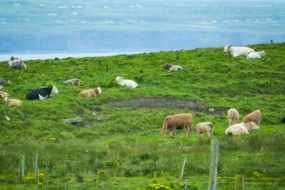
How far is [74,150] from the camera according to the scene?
27906 mm

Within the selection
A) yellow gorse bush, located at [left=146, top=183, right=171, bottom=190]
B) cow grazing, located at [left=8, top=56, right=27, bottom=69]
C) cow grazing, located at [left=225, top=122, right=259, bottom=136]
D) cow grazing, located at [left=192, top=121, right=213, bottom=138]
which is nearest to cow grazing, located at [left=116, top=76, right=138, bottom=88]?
cow grazing, located at [left=8, top=56, right=27, bottom=69]

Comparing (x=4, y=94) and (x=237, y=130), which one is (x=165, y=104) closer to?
(x=4, y=94)

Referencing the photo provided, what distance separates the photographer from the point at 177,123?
33.5 meters

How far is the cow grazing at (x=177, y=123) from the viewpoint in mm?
33250

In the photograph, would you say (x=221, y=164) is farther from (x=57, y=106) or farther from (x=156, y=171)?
(x=57, y=106)

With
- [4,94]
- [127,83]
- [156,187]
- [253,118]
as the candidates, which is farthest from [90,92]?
[156,187]

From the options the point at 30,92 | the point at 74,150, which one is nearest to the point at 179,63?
the point at 30,92

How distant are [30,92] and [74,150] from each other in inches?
562

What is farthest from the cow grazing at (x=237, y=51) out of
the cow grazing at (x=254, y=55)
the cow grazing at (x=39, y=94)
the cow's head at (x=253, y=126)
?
the cow's head at (x=253, y=126)

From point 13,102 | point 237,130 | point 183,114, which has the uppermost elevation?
point 13,102

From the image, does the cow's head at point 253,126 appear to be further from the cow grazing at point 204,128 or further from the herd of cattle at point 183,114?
the cow grazing at point 204,128

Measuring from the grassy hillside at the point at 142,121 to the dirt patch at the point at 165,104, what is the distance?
6cm

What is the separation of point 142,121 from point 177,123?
399 cm

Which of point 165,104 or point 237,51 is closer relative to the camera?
point 165,104
